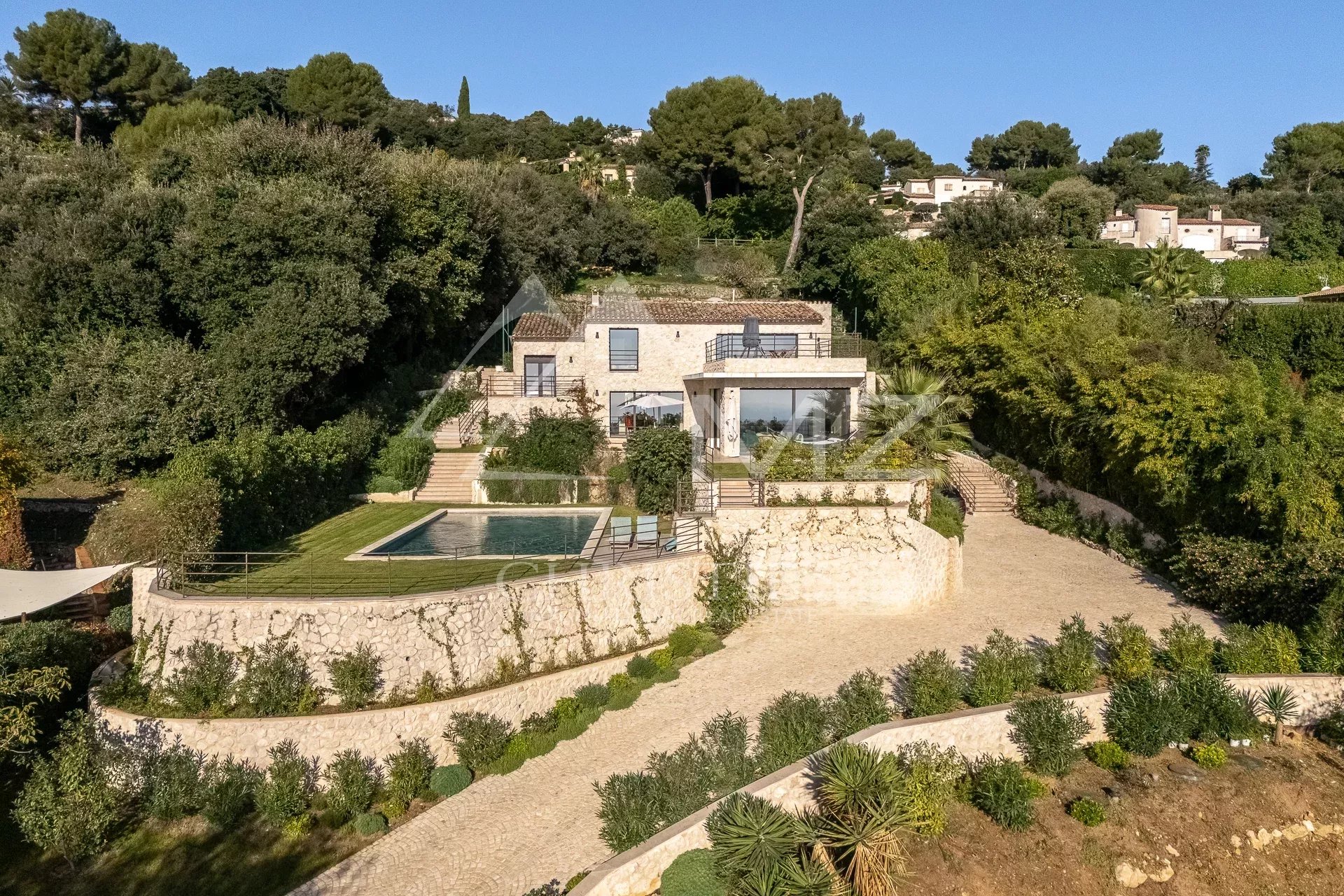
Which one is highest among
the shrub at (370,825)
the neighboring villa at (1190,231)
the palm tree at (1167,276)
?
the neighboring villa at (1190,231)

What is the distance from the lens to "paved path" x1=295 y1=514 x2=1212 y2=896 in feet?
39.0

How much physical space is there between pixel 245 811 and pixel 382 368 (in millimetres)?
21060

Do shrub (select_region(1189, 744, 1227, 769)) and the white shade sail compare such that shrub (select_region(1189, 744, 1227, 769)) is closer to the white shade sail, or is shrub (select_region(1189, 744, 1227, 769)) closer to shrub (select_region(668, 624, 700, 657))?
shrub (select_region(668, 624, 700, 657))

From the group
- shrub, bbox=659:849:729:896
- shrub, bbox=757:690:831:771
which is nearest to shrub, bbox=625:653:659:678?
shrub, bbox=757:690:831:771

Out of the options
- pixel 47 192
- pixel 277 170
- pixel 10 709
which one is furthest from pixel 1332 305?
pixel 47 192

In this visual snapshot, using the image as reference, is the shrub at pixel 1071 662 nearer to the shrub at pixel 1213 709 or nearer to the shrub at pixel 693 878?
the shrub at pixel 1213 709

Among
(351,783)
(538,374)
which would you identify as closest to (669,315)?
(538,374)

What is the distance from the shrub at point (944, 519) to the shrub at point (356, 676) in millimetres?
12312

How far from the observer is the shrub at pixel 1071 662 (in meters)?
13.9

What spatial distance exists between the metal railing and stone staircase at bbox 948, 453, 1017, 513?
11.5 metres

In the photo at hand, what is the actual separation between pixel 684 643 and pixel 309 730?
727cm

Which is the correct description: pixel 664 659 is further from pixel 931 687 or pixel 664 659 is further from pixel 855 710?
pixel 931 687

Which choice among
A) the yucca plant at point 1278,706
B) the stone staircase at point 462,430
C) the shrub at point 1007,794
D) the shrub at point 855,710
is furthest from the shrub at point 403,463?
the yucca plant at point 1278,706

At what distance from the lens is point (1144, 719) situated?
42.9 ft
